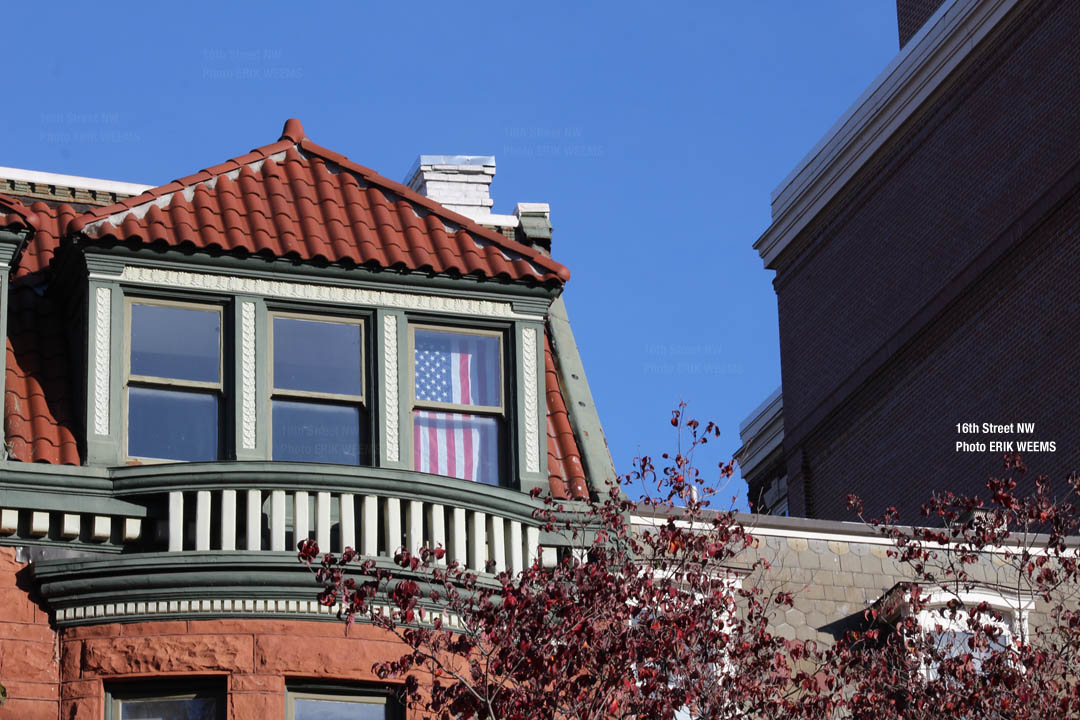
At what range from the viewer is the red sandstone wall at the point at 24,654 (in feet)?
59.7

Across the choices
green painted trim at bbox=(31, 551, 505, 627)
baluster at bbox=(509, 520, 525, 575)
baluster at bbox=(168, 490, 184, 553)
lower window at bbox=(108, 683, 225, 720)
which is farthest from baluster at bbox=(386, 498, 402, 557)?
lower window at bbox=(108, 683, 225, 720)

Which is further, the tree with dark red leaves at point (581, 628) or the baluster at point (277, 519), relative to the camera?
the baluster at point (277, 519)

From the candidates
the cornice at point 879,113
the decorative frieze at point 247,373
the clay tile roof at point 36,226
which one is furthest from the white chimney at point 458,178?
the cornice at point 879,113

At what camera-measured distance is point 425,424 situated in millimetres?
20875

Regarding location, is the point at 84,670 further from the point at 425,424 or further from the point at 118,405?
the point at 425,424

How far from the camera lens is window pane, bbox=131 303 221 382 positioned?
20203 mm

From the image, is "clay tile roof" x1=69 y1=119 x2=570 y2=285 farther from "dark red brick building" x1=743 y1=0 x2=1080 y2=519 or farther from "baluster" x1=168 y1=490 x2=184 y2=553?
"dark red brick building" x1=743 y1=0 x2=1080 y2=519

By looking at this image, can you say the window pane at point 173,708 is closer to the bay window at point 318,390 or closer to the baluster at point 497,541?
the bay window at point 318,390

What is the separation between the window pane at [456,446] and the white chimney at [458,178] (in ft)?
21.4

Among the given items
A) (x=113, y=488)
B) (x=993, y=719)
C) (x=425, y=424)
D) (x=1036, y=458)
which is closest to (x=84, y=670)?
(x=113, y=488)

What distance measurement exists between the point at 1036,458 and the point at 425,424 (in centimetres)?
1944

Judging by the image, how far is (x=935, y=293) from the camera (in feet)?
135

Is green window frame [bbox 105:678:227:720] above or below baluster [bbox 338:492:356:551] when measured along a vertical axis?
below

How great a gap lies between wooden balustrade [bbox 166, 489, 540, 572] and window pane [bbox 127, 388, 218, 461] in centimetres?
103
